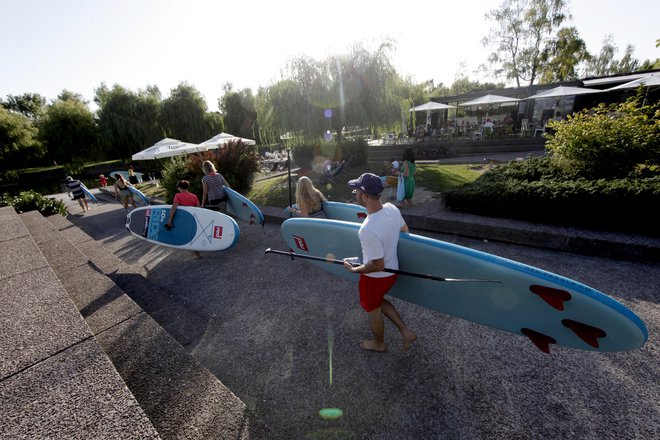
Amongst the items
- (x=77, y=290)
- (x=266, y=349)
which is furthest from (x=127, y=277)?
(x=266, y=349)

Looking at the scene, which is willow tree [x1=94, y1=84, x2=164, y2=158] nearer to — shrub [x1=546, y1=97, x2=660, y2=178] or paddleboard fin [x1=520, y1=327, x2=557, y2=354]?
shrub [x1=546, y1=97, x2=660, y2=178]

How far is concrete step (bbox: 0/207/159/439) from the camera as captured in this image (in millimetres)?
1666

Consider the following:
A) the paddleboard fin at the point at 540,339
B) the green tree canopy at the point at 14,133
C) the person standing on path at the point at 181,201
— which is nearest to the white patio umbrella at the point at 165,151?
the person standing on path at the point at 181,201

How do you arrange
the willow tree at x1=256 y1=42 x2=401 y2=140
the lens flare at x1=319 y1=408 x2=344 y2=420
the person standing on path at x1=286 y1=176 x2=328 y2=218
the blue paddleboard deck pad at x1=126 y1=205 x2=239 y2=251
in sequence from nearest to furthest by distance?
→ the lens flare at x1=319 y1=408 x2=344 y2=420, the person standing on path at x1=286 y1=176 x2=328 y2=218, the blue paddleboard deck pad at x1=126 y1=205 x2=239 y2=251, the willow tree at x1=256 y1=42 x2=401 y2=140

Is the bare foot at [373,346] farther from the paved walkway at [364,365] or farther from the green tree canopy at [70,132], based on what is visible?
the green tree canopy at [70,132]

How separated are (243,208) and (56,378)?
5349mm

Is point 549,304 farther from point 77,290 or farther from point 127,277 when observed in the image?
point 127,277

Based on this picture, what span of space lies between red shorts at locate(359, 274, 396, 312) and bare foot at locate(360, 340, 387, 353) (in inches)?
21.9

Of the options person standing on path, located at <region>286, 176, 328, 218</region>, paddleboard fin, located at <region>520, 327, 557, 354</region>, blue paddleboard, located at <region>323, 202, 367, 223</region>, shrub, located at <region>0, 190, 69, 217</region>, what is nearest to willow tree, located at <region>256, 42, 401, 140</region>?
blue paddleboard, located at <region>323, 202, 367, 223</region>

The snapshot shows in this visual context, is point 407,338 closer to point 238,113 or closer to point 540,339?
point 540,339

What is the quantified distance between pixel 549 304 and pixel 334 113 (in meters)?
Answer: 12.8

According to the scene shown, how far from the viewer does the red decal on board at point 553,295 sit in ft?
7.60

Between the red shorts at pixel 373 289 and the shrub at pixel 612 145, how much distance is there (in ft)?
21.0

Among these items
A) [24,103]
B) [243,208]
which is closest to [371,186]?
[243,208]
